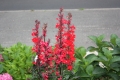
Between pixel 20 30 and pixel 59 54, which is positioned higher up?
pixel 20 30

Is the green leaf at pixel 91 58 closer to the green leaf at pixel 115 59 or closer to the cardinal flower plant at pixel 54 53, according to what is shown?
the green leaf at pixel 115 59

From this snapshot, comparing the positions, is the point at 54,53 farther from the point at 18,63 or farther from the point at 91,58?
the point at 18,63

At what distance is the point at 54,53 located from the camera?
129 inches

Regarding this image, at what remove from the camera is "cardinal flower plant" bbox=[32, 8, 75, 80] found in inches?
125

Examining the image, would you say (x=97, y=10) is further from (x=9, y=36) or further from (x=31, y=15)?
(x=9, y=36)

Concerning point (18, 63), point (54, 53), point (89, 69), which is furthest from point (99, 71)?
point (18, 63)

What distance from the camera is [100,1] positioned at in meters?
12.1

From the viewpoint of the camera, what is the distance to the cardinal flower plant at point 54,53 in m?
3.18

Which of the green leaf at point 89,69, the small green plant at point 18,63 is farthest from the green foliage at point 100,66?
the small green plant at point 18,63

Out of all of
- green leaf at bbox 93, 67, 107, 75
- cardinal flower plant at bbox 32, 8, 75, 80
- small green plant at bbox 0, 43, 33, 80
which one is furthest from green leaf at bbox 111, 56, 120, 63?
small green plant at bbox 0, 43, 33, 80

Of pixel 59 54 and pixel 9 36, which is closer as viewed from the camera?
pixel 59 54

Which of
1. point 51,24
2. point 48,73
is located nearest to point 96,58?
point 48,73

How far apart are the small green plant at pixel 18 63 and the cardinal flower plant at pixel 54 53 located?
601 mm

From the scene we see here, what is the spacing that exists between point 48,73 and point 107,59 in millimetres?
826
